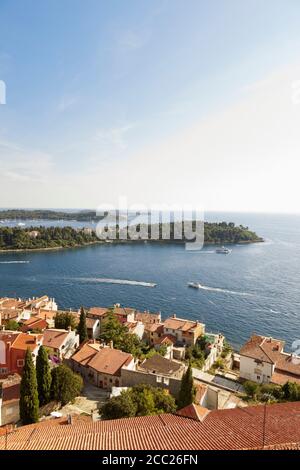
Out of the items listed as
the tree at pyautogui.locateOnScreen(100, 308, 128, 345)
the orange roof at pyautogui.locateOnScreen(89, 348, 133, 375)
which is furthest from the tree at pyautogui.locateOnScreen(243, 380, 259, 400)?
the tree at pyautogui.locateOnScreen(100, 308, 128, 345)

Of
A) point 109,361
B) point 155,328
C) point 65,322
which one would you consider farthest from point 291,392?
point 65,322

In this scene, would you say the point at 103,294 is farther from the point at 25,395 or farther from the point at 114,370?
the point at 25,395

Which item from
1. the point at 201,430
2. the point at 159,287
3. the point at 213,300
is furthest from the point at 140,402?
the point at 159,287

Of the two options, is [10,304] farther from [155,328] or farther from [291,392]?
[291,392]

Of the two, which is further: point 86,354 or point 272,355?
point 272,355
